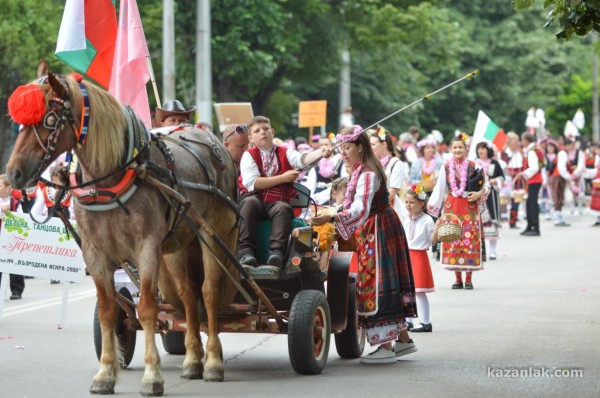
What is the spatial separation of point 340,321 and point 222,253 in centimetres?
126

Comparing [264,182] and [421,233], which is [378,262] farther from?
[421,233]

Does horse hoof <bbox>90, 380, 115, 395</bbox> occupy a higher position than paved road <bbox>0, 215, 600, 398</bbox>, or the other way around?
horse hoof <bbox>90, 380, 115, 395</bbox>

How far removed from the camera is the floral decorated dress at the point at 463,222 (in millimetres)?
17375

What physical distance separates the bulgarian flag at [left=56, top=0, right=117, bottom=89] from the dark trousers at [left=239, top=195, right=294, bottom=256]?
10.6 ft

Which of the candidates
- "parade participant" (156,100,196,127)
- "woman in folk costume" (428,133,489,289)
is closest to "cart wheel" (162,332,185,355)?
"parade participant" (156,100,196,127)

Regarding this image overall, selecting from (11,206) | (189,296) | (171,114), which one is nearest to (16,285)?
(11,206)

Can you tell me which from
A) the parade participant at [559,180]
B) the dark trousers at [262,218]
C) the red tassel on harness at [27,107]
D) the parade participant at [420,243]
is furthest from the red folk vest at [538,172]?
the red tassel on harness at [27,107]

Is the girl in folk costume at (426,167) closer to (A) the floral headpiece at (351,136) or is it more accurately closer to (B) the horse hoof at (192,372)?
(A) the floral headpiece at (351,136)

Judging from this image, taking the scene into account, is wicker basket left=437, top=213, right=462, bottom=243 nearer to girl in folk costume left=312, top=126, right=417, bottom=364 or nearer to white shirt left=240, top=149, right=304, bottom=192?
girl in folk costume left=312, top=126, right=417, bottom=364

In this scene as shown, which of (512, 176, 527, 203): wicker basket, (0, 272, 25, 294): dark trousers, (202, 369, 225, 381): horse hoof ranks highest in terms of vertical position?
(512, 176, 527, 203): wicker basket

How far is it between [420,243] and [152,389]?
495 cm

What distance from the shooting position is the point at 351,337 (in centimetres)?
1109

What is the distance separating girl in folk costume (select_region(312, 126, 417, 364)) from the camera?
10.5 meters

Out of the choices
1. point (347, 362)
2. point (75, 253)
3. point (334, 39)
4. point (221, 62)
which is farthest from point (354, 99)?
point (347, 362)
